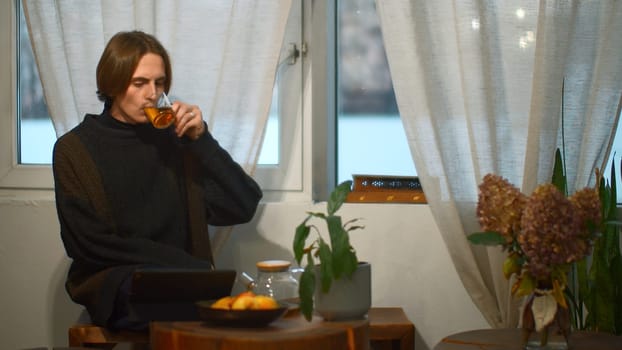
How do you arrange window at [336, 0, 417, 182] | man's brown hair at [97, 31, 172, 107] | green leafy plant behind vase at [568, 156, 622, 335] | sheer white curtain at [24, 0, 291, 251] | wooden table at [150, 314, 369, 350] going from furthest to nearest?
window at [336, 0, 417, 182]
sheer white curtain at [24, 0, 291, 251]
man's brown hair at [97, 31, 172, 107]
green leafy plant behind vase at [568, 156, 622, 335]
wooden table at [150, 314, 369, 350]

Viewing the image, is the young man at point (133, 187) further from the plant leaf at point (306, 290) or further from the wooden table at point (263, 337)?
the plant leaf at point (306, 290)

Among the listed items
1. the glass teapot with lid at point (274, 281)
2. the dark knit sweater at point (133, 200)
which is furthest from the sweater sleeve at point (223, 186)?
the glass teapot with lid at point (274, 281)

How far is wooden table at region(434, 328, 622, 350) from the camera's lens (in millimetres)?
2012

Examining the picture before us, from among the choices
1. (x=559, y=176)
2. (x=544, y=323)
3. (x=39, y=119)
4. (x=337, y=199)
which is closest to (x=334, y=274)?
(x=337, y=199)

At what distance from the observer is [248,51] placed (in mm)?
2705

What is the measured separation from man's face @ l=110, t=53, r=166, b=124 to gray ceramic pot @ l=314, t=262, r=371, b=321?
0.80 meters

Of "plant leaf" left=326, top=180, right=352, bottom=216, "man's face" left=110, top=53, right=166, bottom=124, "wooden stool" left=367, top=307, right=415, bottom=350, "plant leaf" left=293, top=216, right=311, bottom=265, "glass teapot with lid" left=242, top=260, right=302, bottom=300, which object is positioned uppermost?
"man's face" left=110, top=53, right=166, bottom=124

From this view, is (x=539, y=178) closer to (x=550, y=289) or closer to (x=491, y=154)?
(x=491, y=154)

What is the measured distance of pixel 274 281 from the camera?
2.23m

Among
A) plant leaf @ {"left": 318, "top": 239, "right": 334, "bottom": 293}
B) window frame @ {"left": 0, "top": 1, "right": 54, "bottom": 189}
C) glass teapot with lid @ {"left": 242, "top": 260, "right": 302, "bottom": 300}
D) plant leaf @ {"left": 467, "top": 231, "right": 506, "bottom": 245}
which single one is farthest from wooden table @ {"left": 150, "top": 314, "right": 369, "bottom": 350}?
window frame @ {"left": 0, "top": 1, "right": 54, "bottom": 189}

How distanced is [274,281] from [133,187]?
570mm

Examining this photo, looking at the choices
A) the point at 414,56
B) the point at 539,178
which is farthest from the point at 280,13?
the point at 539,178

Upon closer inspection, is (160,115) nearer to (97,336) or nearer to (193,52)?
(193,52)

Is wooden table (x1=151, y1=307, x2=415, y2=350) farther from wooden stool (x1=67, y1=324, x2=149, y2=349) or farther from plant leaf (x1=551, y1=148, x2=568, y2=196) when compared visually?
plant leaf (x1=551, y1=148, x2=568, y2=196)
